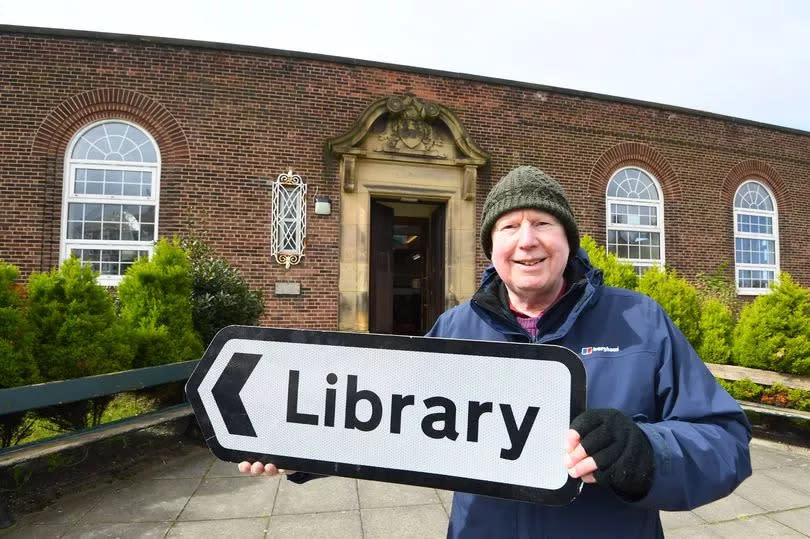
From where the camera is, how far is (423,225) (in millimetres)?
10055

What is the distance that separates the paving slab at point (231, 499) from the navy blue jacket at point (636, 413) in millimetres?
2323

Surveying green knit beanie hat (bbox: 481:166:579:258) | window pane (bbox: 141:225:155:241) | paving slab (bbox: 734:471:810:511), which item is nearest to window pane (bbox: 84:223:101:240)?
window pane (bbox: 141:225:155:241)

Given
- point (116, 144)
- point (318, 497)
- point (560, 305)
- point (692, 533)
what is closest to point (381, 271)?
point (116, 144)

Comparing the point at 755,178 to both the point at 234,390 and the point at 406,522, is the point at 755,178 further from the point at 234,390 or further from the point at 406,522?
the point at 234,390

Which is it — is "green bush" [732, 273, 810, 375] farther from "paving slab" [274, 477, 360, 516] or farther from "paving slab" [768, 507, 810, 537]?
"paving slab" [274, 477, 360, 516]

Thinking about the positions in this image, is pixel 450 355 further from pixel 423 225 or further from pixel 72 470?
pixel 423 225

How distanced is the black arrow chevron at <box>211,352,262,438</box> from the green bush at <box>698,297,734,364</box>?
227 inches

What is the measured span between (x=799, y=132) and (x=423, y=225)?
34.6 feet

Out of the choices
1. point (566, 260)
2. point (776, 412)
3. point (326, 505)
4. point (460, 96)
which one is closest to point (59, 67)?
Answer: point (460, 96)

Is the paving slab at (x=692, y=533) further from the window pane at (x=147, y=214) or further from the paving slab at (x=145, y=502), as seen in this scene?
the window pane at (x=147, y=214)

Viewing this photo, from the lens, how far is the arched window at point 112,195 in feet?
24.6

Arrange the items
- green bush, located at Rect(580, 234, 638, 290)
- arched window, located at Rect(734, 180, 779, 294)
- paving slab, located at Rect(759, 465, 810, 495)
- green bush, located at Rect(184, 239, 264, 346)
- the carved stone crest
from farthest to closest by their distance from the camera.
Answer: arched window, located at Rect(734, 180, 779, 294)
the carved stone crest
green bush, located at Rect(580, 234, 638, 290)
green bush, located at Rect(184, 239, 264, 346)
paving slab, located at Rect(759, 465, 810, 495)

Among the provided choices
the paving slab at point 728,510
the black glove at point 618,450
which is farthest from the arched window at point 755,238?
the black glove at point 618,450

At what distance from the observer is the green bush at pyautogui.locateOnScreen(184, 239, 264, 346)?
5.43 meters
